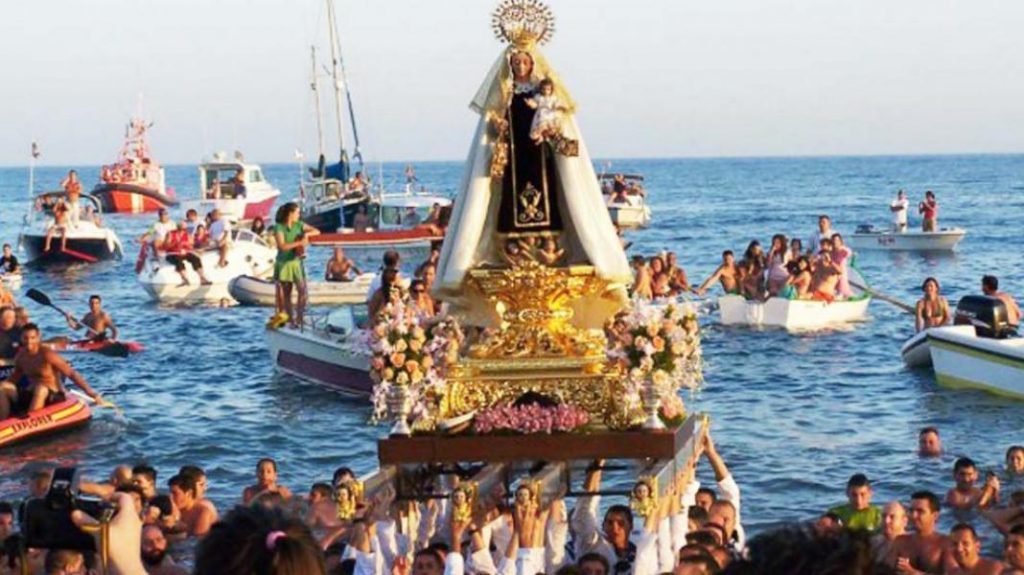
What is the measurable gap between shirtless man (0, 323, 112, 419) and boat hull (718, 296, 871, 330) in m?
14.5

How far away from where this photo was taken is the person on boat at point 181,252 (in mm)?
45406

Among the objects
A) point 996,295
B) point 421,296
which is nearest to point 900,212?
point 996,295

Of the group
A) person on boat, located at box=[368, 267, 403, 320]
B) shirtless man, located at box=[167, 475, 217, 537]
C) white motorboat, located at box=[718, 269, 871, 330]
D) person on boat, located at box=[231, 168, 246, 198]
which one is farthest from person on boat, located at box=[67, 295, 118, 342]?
person on boat, located at box=[231, 168, 246, 198]

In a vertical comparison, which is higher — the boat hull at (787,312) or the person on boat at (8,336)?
the person on boat at (8,336)

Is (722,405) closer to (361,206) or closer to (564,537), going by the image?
(564,537)

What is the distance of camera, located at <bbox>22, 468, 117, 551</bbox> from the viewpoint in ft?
39.7

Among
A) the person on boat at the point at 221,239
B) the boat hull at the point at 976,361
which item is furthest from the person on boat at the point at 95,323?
the person on boat at the point at 221,239

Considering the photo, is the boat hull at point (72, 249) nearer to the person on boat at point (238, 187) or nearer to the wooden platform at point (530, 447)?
the person on boat at point (238, 187)

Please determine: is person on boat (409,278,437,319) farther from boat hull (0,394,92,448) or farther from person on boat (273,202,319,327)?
boat hull (0,394,92,448)

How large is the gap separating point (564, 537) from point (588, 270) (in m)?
1.86

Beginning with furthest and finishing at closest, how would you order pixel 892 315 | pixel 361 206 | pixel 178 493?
pixel 361 206 → pixel 892 315 → pixel 178 493

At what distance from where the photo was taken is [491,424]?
12.9 metres

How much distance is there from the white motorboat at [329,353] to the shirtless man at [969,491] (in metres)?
9.80

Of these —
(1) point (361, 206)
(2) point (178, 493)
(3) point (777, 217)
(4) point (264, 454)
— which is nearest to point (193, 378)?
(4) point (264, 454)
